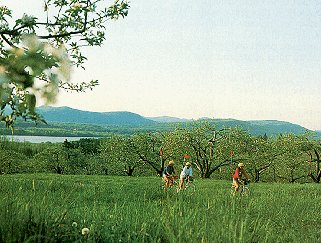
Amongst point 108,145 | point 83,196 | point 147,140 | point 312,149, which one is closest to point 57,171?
point 108,145

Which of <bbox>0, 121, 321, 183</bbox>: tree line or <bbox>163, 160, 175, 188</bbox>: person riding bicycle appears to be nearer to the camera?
<bbox>163, 160, 175, 188</bbox>: person riding bicycle

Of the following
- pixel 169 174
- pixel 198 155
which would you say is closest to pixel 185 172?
pixel 169 174

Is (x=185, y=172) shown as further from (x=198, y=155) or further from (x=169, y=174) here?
(x=198, y=155)

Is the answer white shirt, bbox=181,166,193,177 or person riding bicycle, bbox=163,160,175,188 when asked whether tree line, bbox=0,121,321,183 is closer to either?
person riding bicycle, bbox=163,160,175,188

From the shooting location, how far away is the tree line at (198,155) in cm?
5400

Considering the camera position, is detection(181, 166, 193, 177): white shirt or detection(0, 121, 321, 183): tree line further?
detection(0, 121, 321, 183): tree line

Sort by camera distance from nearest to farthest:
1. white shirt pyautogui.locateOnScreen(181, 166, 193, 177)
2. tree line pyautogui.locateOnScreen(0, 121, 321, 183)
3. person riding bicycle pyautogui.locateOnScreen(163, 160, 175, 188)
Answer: white shirt pyautogui.locateOnScreen(181, 166, 193, 177), person riding bicycle pyautogui.locateOnScreen(163, 160, 175, 188), tree line pyautogui.locateOnScreen(0, 121, 321, 183)

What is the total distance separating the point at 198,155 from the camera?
180 feet

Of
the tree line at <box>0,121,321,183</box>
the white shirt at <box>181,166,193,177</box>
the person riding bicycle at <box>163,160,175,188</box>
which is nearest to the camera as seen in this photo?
the white shirt at <box>181,166,193,177</box>

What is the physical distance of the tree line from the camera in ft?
177

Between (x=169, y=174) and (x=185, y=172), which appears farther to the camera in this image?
(x=169, y=174)

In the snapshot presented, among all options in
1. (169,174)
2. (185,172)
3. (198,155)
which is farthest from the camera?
(198,155)

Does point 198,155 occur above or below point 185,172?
below

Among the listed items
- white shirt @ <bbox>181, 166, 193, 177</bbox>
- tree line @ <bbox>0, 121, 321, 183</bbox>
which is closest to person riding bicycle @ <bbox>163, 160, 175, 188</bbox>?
white shirt @ <bbox>181, 166, 193, 177</bbox>
